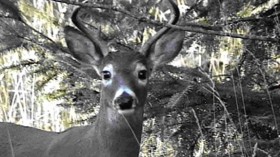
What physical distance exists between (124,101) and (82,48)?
2.96 feet

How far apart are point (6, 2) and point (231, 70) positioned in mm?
1672

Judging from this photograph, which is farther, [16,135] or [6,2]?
[16,135]

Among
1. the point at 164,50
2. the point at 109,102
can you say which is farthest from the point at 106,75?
the point at 164,50

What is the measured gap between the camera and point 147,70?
189 inches

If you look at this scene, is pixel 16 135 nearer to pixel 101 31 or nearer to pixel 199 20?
pixel 101 31

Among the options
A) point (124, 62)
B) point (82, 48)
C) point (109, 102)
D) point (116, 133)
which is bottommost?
point (116, 133)

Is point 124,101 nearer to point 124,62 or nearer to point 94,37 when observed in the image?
point 124,62

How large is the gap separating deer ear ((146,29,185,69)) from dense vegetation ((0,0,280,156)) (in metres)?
0.10

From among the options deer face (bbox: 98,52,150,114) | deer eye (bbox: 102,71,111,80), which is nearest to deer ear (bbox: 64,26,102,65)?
deer face (bbox: 98,52,150,114)

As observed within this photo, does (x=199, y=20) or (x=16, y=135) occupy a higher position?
(x=199, y=20)

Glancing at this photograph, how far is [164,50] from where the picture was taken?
5.09 metres

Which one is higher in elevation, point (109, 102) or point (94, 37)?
point (94, 37)

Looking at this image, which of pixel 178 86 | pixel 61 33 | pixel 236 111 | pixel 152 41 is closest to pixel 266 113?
pixel 236 111

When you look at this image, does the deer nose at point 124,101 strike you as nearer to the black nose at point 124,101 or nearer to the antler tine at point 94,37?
the black nose at point 124,101
